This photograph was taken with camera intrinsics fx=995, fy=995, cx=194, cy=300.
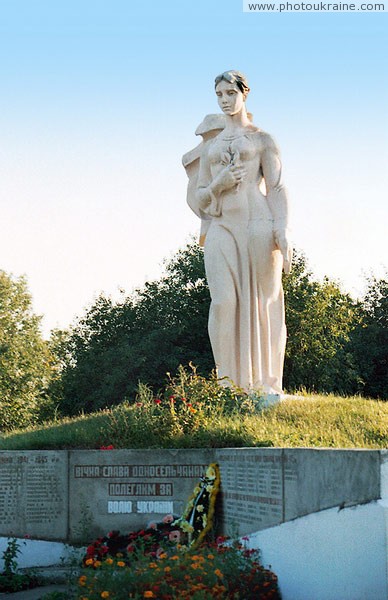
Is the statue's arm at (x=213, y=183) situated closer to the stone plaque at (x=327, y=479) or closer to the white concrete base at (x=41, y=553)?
the white concrete base at (x=41, y=553)

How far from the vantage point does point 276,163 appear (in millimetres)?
12367

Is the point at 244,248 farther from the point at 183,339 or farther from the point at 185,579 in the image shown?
the point at 183,339

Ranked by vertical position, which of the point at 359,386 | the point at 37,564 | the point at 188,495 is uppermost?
the point at 359,386

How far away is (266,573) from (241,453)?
5.38ft

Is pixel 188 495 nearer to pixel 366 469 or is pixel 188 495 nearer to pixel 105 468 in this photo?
pixel 105 468

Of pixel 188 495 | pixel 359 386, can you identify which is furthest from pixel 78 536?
pixel 359 386

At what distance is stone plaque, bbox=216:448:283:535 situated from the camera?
802cm

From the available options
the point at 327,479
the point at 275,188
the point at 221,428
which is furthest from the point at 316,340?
the point at 327,479

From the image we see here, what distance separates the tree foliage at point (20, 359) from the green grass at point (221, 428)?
74.7 ft

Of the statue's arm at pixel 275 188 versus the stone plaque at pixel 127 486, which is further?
the statue's arm at pixel 275 188

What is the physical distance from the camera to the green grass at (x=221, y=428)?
31.2ft

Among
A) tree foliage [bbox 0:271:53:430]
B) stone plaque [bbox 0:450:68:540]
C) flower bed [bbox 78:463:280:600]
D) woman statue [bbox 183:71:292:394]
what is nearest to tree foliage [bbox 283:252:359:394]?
tree foliage [bbox 0:271:53:430]

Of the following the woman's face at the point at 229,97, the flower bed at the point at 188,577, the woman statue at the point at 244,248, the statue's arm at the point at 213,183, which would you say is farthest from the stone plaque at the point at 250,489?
the woman's face at the point at 229,97

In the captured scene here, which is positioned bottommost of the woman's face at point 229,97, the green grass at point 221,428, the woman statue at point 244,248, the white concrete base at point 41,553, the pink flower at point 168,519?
the white concrete base at point 41,553
